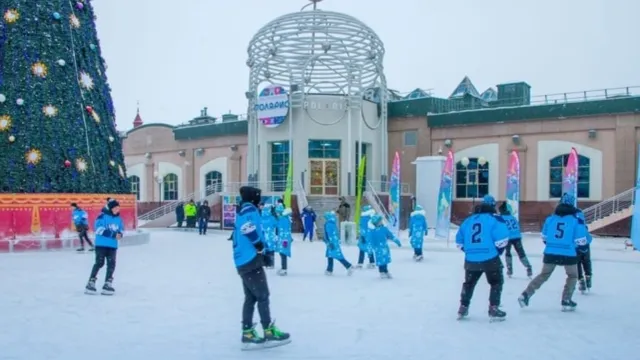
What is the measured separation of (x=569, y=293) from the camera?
852 cm

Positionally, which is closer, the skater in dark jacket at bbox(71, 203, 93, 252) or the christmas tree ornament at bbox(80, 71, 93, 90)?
the skater in dark jacket at bbox(71, 203, 93, 252)

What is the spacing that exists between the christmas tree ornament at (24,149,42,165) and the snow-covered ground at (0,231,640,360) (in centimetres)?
485

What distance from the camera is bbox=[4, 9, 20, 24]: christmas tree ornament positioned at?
60.3ft

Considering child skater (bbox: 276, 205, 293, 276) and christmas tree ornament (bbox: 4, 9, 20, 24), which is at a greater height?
christmas tree ornament (bbox: 4, 9, 20, 24)

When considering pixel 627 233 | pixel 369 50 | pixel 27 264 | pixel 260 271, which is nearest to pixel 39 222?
pixel 27 264

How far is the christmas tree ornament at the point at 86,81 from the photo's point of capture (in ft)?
64.3

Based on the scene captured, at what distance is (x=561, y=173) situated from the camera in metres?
28.9

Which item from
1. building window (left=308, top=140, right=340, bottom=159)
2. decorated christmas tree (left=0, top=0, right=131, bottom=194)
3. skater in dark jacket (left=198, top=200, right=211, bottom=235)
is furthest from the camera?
building window (left=308, top=140, right=340, bottom=159)

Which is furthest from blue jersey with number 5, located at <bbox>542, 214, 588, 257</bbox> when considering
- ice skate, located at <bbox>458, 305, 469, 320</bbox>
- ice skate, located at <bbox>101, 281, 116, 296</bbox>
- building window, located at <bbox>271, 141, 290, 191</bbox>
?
building window, located at <bbox>271, 141, 290, 191</bbox>

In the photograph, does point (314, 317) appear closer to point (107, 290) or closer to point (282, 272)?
point (107, 290)

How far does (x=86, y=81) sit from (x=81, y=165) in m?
2.82

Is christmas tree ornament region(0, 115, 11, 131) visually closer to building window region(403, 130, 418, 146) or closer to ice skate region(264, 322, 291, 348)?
ice skate region(264, 322, 291, 348)

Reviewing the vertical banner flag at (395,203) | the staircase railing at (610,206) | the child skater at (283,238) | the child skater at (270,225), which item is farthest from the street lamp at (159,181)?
the child skater at (270,225)

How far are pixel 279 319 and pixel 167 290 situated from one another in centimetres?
322
